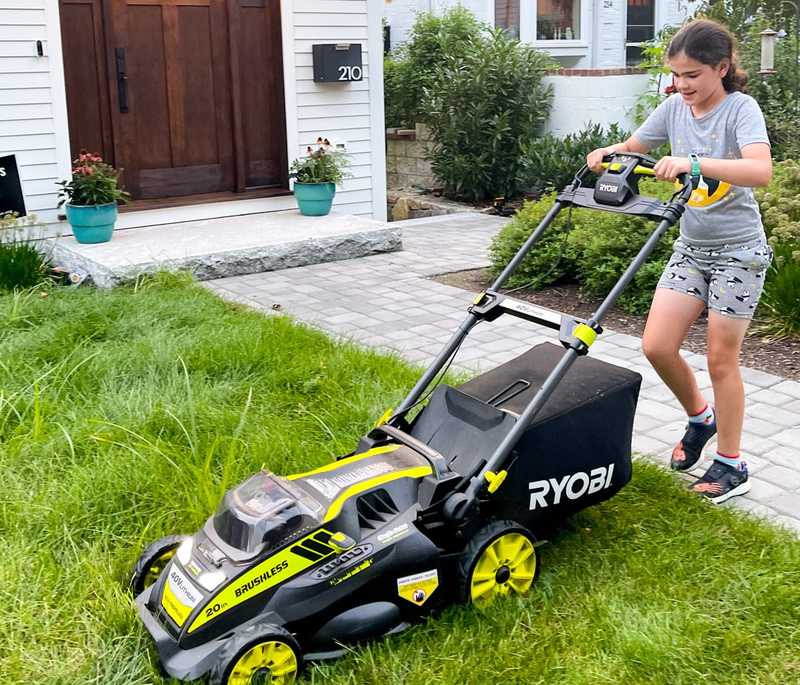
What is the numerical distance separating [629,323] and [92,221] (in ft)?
13.1

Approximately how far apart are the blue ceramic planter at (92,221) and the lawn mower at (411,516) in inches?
194

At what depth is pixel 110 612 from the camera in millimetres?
2848

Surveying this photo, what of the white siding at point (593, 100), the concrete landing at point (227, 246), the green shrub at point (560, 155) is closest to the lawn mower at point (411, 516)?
the concrete landing at point (227, 246)

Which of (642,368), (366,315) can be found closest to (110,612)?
(642,368)

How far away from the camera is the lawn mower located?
2.55 m

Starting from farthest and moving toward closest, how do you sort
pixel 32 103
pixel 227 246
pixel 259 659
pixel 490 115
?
pixel 490 115 → pixel 32 103 → pixel 227 246 → pixel 259 659

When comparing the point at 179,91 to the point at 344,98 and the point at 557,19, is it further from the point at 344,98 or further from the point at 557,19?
the point at 557,19

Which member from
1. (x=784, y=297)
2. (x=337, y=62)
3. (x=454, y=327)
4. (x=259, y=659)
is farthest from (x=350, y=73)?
(x=259, y=659)

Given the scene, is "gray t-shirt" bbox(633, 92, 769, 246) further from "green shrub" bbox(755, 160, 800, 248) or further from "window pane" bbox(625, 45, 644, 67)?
"window pane" bbox(625, 45, 644, 67)

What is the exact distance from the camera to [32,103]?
310 inches

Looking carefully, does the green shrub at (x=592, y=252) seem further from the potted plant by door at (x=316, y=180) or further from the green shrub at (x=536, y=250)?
the potted plant by door at (x=316, y=180)

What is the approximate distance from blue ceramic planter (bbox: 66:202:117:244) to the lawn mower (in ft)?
16.2

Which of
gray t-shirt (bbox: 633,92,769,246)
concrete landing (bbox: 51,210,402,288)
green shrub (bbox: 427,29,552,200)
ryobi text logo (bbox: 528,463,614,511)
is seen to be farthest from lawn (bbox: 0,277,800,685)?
green shrub (bbox: 427,29,552,200)

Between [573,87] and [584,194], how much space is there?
26.6ft
